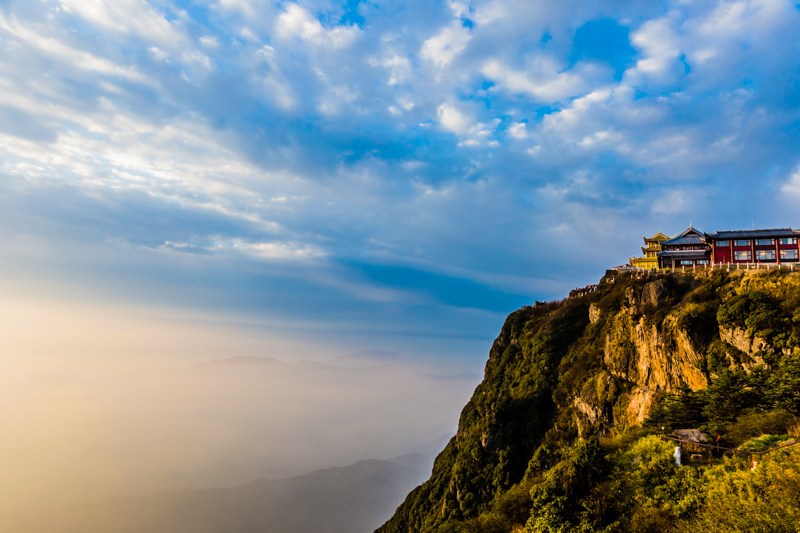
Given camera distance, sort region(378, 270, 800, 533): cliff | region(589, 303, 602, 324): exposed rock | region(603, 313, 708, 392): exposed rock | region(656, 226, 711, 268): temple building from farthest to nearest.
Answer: region(656, 226, 711, 268): temple building → region(589, 303, 602, 324): exposed rock → region(603, 313, 708, 392): exposed rock → region(378, 270, 800, 533): cliff

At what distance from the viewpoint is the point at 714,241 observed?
6206 cm

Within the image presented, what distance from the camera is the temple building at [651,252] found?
68.1 m

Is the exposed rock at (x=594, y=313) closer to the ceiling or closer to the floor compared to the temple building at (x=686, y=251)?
closer to the floor

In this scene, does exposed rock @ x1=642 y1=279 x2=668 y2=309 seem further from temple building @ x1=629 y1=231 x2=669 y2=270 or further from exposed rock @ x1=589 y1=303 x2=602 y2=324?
temple building @ x1=629 y1=231 x2=669 y2=270

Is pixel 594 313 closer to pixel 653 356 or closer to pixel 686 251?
pixel 653 356

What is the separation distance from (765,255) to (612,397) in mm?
34830

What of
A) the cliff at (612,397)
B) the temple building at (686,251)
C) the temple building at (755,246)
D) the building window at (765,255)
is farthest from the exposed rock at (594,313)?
the building window at (765,255)

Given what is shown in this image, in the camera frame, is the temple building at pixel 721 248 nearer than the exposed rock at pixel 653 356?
No

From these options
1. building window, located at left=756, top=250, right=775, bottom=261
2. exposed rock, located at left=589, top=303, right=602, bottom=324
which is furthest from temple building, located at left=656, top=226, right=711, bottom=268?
exposed rock, located at left=589, top=303, right=602, bottom=324

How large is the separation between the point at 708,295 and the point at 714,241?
974 inches

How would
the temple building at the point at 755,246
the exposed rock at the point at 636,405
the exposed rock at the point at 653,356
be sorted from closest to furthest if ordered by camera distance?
1. the exposed rock at the point at 653,356
2. the exposed rock at the point at 636,405
3. the temple building at the point at 755,246

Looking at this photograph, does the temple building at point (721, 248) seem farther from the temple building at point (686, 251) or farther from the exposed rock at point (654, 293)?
the exposed rock at point (654, 293)

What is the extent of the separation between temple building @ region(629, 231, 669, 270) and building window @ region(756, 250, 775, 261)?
39.2 feet

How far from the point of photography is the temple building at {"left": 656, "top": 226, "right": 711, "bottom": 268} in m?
63.7
